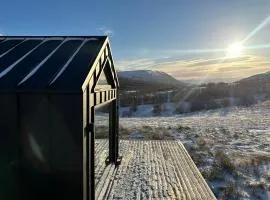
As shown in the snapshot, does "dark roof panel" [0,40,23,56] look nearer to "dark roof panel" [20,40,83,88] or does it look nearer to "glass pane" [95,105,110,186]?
"dark roof panel" [20,40,83,88]

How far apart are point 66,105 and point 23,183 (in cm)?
117

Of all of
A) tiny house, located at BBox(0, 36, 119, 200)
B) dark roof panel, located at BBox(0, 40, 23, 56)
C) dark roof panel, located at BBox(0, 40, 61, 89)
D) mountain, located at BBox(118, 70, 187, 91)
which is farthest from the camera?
mountain, located at BBox(118, 70, 187, 91)

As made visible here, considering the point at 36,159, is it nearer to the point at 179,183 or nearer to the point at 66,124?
the point at 66,124

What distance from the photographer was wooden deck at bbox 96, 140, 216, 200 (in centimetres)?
620

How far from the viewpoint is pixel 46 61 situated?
4.95 meters

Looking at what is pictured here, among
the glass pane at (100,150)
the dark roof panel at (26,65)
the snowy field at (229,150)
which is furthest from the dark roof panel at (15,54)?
the snowy field at (229,150)

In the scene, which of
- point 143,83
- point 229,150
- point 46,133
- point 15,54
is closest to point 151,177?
point 46,133

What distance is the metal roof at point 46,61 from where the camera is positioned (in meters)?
4.12

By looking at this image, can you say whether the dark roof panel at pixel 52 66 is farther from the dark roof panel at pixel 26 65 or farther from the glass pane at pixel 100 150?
the glass pane at pixel 100 150

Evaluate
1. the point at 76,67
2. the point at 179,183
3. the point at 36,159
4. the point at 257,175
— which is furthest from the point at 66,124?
the point at 257,175

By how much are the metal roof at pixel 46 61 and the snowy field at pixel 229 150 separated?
4.49 metres

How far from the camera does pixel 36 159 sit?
4.16 metres

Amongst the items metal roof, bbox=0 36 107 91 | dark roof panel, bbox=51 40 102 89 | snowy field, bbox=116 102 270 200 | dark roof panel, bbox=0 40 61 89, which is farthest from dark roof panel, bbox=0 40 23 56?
snowy field, bbox=116 102 270 200

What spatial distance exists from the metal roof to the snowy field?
4490 mm
